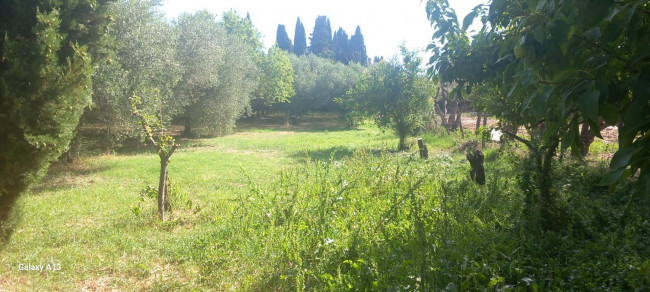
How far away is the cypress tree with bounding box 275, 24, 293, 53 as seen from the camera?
54.0 meters

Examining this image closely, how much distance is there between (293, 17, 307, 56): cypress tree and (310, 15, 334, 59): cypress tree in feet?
3.89

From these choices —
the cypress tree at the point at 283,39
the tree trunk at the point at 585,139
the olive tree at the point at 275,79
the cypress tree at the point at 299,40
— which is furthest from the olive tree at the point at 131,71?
the cypress tree at the point at 299,40

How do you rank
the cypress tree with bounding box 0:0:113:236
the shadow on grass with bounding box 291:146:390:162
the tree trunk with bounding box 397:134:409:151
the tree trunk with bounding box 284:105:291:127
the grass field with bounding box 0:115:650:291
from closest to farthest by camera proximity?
the grass field with bounding box 0:115:650:291, the cypress tree with bounding box 0:0:113:236, the shadow on grass with bounding box 291:146:390:162, the tree trunk with bounding box 397:134:409:151, the tree trunk with bounding box 284:105:291:127

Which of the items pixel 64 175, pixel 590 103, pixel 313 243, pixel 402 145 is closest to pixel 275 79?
pixel 402 145

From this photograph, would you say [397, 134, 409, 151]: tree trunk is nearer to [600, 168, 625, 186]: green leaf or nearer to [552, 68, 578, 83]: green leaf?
[552, 68, 578, 83]: green leaf

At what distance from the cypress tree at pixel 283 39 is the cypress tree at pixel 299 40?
3.81 metres

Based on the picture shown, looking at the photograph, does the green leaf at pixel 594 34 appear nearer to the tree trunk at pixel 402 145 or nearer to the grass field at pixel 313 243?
the grass field at pixel 313 243

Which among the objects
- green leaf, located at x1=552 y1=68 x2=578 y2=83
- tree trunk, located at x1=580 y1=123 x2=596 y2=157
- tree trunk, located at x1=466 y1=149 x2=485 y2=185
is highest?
green leaf, located at x1=552 y1=68 x2=578 y2=83

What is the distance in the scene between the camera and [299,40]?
58.8 metres

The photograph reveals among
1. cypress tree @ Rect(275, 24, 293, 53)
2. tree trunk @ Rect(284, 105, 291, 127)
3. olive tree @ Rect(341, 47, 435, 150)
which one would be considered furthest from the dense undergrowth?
cypress tree @ Rect(275, 24, 293, 53)

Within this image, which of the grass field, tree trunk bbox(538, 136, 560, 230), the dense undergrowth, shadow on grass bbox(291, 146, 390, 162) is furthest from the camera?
shadow on grass bbox(291, 146, 390, 162)

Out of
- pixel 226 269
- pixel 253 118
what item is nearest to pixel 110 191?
pixel 226 269

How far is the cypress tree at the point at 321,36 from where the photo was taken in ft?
190

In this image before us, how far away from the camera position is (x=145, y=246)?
4930 millimetres
